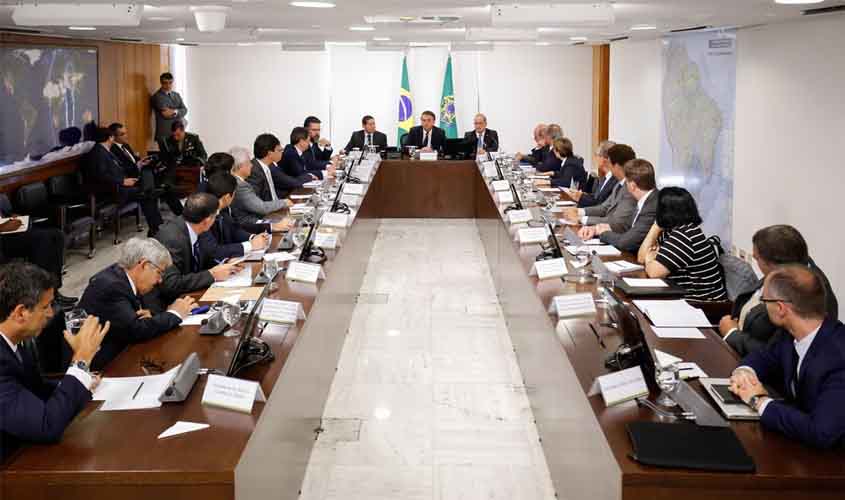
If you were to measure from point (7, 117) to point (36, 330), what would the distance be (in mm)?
6410

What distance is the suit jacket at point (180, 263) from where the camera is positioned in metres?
4.27

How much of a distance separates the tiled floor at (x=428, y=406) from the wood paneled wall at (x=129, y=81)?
5004mm

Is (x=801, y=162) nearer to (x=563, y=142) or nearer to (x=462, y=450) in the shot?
(x=563, y=142)

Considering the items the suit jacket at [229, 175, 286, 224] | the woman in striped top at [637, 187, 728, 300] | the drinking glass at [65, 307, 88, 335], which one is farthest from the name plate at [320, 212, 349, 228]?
the drinking glass at [65, 307, 88, 335]

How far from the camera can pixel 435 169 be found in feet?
33.2

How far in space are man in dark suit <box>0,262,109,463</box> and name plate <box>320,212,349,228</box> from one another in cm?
334

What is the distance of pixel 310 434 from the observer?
4016 millimetres

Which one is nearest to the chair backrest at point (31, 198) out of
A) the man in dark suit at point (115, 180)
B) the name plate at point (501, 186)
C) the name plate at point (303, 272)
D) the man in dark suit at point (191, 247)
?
the man in dark suit at point (115, 180)

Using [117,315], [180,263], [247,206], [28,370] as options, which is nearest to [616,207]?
[247,206]

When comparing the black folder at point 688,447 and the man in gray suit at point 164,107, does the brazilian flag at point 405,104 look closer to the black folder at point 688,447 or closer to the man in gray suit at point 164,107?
the man in gray suit at point 164,107

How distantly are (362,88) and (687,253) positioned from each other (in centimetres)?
1059

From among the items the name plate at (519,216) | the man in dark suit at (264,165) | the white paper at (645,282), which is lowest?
the white paper at (645,282)

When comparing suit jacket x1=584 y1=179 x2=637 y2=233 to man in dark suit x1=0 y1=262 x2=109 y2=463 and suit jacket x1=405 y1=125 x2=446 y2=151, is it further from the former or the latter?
suit jacket x1=405 y1=125 x2=446 y2=151

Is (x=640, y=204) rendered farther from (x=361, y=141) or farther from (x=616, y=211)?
(x=361, y=141)
